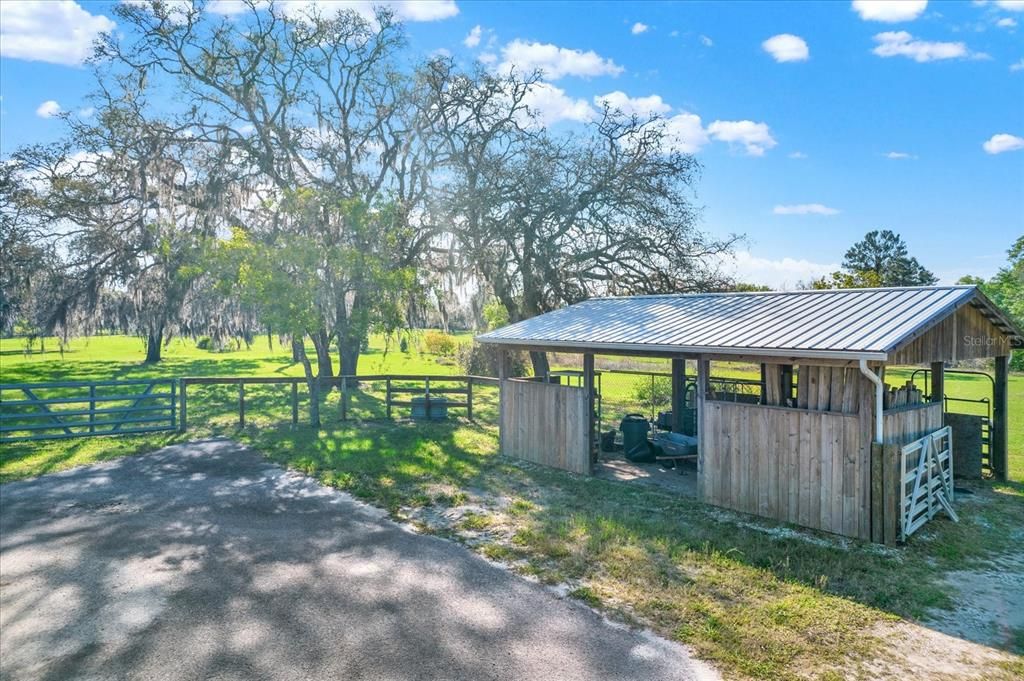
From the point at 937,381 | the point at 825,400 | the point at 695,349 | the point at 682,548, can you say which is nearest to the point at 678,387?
the point at 937,381

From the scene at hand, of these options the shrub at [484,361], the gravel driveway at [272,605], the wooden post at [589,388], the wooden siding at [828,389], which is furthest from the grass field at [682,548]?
the shrub at [484,361]

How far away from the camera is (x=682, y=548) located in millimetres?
6555

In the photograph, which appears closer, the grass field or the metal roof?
the grass field

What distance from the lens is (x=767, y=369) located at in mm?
8047

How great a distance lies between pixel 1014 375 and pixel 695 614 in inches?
1309

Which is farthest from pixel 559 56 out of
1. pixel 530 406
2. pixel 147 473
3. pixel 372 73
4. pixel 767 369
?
pixel 147 473

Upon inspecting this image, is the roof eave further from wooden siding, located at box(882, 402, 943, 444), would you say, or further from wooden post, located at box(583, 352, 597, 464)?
wooden siding, located at box(882, 402, 943, 444)

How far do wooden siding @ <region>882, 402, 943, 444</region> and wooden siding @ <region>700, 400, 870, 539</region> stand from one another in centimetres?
64

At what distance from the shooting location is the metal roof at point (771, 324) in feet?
22.8

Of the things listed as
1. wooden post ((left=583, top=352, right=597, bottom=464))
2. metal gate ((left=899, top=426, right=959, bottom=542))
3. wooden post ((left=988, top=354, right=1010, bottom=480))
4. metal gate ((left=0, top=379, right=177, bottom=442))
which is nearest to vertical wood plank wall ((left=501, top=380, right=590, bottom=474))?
wooden post ((left=583, top=352, right=597, bottom=464))

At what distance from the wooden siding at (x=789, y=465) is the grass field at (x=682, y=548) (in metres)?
0.27

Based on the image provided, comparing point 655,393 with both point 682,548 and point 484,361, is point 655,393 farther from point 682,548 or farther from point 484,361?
point 682,548

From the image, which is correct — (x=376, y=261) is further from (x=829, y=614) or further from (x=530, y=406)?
(x=829, y=614)

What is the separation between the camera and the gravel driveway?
427 centimetres
